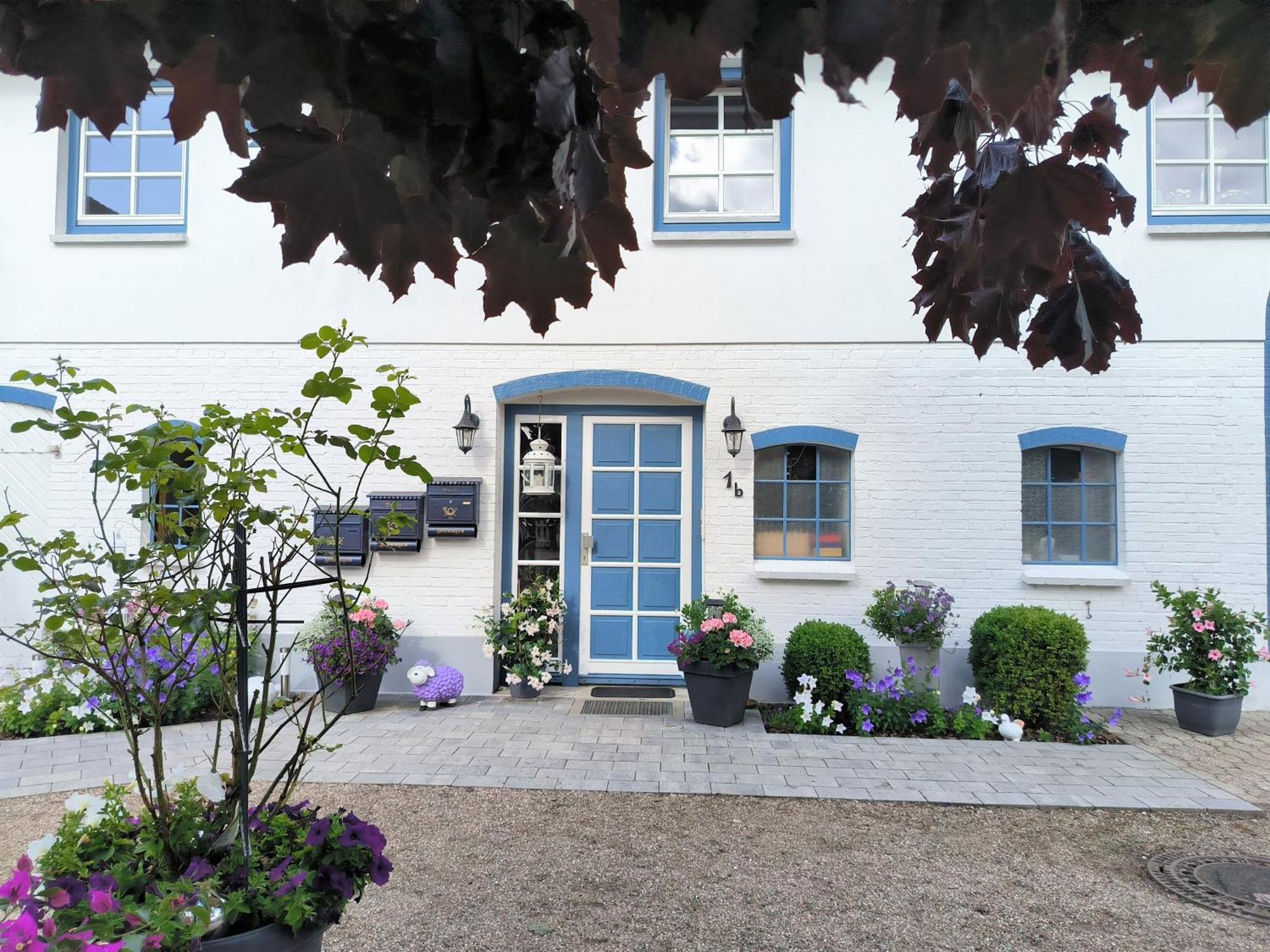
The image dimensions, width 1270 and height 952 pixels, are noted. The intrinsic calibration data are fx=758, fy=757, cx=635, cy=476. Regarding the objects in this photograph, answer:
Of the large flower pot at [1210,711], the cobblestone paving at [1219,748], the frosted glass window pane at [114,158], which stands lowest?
the cobblestone paving at [1219,748]

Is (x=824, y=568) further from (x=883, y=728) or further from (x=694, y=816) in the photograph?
(x=694, y=816)

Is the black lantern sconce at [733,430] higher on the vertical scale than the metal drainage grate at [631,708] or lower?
higher

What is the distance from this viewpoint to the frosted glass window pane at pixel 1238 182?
20.1 ft

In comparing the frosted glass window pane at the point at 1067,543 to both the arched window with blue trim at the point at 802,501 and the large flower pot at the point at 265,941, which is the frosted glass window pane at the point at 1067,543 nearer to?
Answer: the arched window with blue trim at the point at 802,501

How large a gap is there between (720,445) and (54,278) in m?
5.66

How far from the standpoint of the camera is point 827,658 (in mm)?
5465

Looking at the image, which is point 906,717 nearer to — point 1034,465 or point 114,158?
point 1034,465

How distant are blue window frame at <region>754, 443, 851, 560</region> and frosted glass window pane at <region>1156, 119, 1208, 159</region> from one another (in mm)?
3563

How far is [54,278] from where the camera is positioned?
20.6ft

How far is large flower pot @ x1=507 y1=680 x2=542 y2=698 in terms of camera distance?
19.7 ft

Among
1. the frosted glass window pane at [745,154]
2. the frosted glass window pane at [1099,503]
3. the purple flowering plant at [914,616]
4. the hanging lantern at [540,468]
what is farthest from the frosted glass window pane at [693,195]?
the frosted glass window pane at [1099,503]

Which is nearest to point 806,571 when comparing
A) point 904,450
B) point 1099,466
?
point 904,450

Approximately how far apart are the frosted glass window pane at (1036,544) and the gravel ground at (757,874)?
2.37 m

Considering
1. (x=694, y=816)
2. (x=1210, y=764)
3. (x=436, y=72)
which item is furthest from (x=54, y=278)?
(x=1210, y=764)
